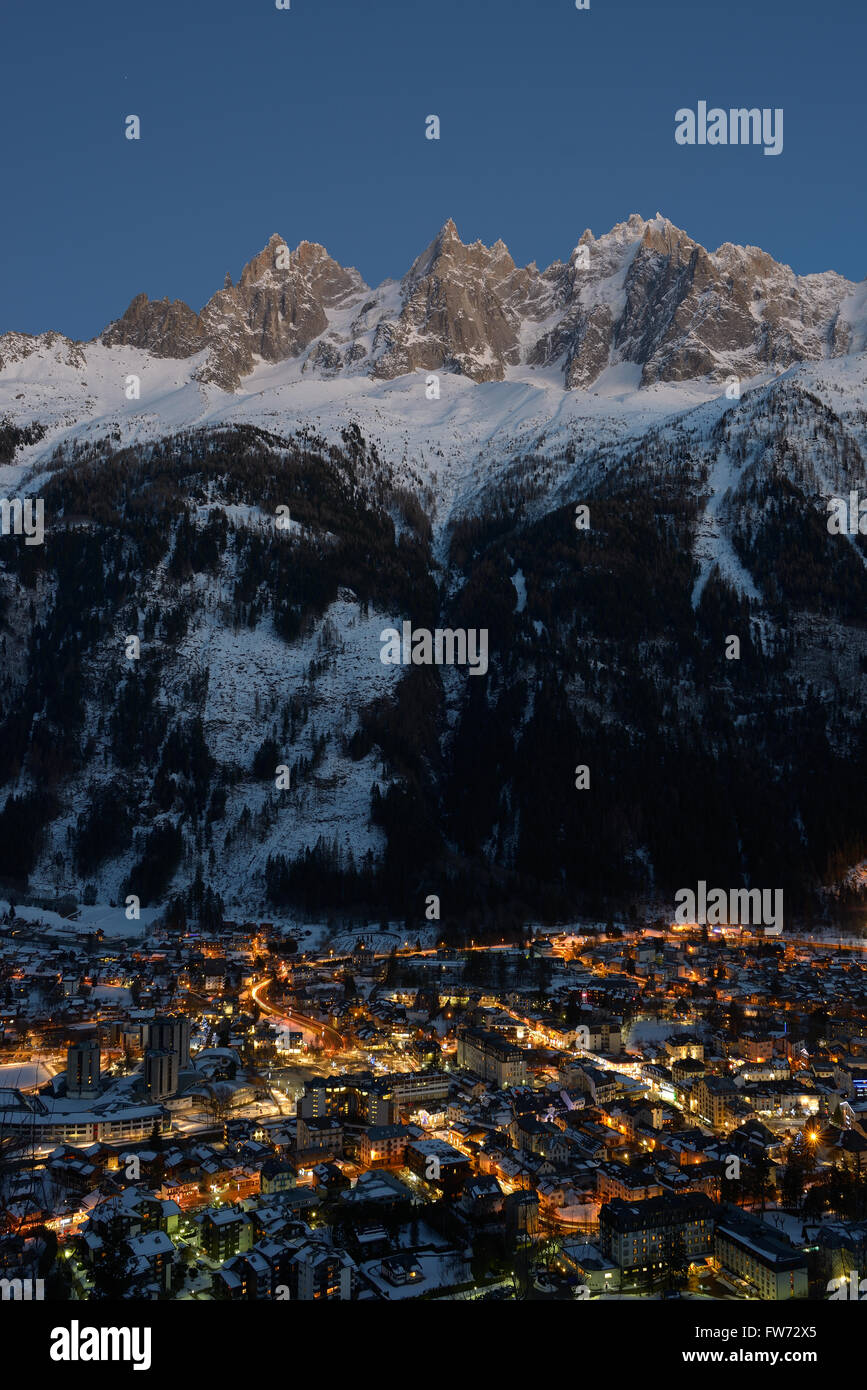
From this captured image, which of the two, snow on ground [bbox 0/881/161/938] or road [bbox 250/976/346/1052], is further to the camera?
snow on ground [bbox 0/881/161/938]

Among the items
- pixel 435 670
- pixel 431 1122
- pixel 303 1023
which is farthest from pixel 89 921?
pixel 435 670

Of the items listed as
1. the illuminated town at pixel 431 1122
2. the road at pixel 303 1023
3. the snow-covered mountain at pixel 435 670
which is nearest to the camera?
the illuminated town at pixel 431 1122

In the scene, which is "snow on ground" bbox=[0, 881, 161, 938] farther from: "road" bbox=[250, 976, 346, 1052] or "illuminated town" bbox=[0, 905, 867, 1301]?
"road" bbox=[250, 976, 346, 1052]

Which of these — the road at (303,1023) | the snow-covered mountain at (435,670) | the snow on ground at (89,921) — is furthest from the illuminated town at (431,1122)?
the snow-covered mountain at (435,670)

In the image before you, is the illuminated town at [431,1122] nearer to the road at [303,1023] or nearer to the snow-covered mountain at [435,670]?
the road at [303,1023]

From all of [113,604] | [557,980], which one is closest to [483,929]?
[557,980]

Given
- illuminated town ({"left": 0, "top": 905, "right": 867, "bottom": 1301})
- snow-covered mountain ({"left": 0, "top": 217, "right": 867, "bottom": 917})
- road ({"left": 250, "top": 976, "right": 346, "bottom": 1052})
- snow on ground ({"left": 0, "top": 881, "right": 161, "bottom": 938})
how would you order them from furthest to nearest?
snow-covered mountain ({"left": 0, "top": 217, "right": 867, "bottom": 917}) → snow on ground ({"left": 0, "top": 881, "right": 161, "bottom": 938}) → road ({"left": 250, "top": 976, "right": 346, "bottom": 1052}) → illuminated town ({"left": 0, "top": 905, "right": 867, "bottom": 1301})

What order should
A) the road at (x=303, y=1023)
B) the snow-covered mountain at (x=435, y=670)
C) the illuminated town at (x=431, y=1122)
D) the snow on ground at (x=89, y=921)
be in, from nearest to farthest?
the illuminated town at (x=431, y=1122), the road at (x=303, y=1023), the snow on ground at (x=89, y=921), the snow-covered mountain at (x=435, y=670)

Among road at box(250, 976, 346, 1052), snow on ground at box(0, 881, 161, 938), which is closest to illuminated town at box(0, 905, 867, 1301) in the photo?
road at box(250, 976, 346, 1052)

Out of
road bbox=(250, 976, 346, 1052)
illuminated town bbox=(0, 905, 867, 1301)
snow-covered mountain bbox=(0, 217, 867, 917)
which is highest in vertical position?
snow-covered mountain bbox=(0, 217, 867, 917)
